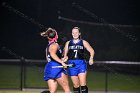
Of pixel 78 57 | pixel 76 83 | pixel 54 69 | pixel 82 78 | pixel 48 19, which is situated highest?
pixel 48 19

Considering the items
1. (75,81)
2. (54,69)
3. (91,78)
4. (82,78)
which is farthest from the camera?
(91,78)

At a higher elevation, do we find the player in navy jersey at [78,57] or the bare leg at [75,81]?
the player in navy jersey at [78,57]

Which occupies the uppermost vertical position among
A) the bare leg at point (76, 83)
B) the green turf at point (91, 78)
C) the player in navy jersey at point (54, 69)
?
the player in navy jersey at point (54, 69)

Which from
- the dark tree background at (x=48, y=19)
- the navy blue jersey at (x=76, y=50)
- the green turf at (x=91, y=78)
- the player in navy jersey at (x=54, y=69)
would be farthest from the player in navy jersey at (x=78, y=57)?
the dark tree background at (x=48, y=19)

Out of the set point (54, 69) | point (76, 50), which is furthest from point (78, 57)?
point (54, 69)

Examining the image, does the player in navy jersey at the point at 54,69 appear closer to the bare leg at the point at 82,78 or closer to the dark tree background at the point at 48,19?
the bare leg at the point at 82,78

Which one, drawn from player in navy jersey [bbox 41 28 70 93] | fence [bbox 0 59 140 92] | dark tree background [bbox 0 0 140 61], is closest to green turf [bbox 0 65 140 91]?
fence [bbox 0 59 140 92]

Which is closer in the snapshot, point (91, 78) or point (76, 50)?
point (76, 50)

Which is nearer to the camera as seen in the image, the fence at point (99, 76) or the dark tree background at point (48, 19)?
the fence at point (99, 76)

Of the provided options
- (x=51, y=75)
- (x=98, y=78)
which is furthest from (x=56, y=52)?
(x=98, y=78)

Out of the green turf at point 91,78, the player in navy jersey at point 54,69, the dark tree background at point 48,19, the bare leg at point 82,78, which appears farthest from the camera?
the dark tree background at point 48,19

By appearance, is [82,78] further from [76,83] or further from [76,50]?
[76,50]

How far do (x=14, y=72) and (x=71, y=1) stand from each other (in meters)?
7.85

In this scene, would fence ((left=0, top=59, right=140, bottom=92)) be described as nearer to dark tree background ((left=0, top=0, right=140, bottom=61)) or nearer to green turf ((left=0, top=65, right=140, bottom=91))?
green turf ((left=0, top=65, right=140, bottom=91))
